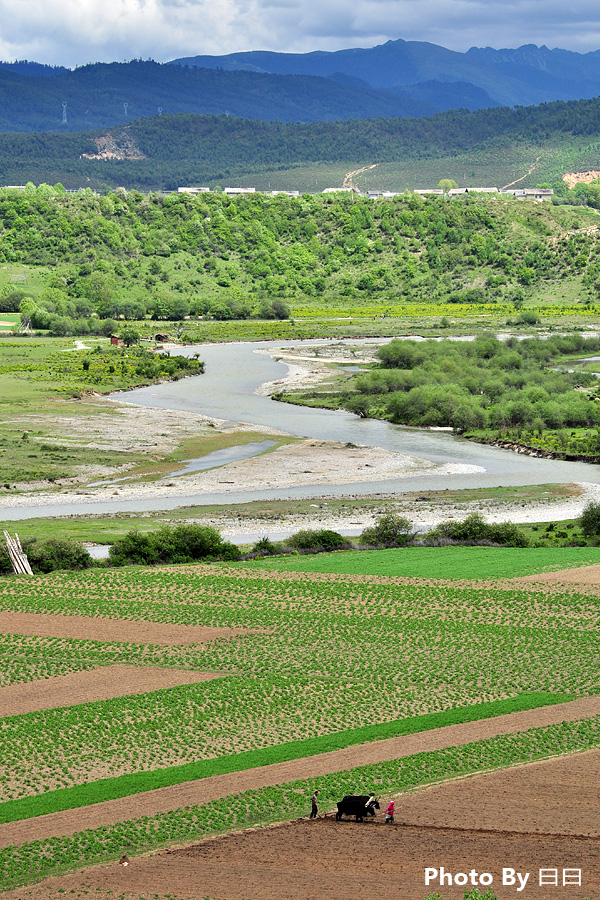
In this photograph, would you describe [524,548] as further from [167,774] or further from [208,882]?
[208,882]

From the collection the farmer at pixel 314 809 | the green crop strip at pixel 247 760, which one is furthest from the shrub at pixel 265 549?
the farmer at pixel 314 809

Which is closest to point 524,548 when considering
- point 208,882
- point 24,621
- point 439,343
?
point 24,621

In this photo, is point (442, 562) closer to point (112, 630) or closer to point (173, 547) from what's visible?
point (173, 547)

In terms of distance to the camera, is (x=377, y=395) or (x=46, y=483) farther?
(x=377, y=395)

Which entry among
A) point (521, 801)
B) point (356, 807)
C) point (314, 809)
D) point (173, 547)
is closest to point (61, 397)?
point (173, 547)

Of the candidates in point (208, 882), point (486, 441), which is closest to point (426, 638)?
point (208, 882)

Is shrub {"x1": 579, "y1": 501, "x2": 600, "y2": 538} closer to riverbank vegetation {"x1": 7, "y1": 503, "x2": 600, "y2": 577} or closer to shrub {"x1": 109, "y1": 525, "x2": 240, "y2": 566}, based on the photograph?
riverbank vegetation {"x1": 7, "y1": 503, "x2": 600, "y2": 577}

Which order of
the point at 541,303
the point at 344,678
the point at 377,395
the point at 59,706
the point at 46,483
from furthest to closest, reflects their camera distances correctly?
the point at 541,303 < the point at 377,395 < the point at 46,483 < the point at 344,678 < the point at 59,706

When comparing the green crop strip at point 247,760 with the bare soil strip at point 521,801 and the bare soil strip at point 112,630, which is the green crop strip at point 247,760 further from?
the bare soil strip at point 112,630

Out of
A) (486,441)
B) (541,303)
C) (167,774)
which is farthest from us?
(541,303)
